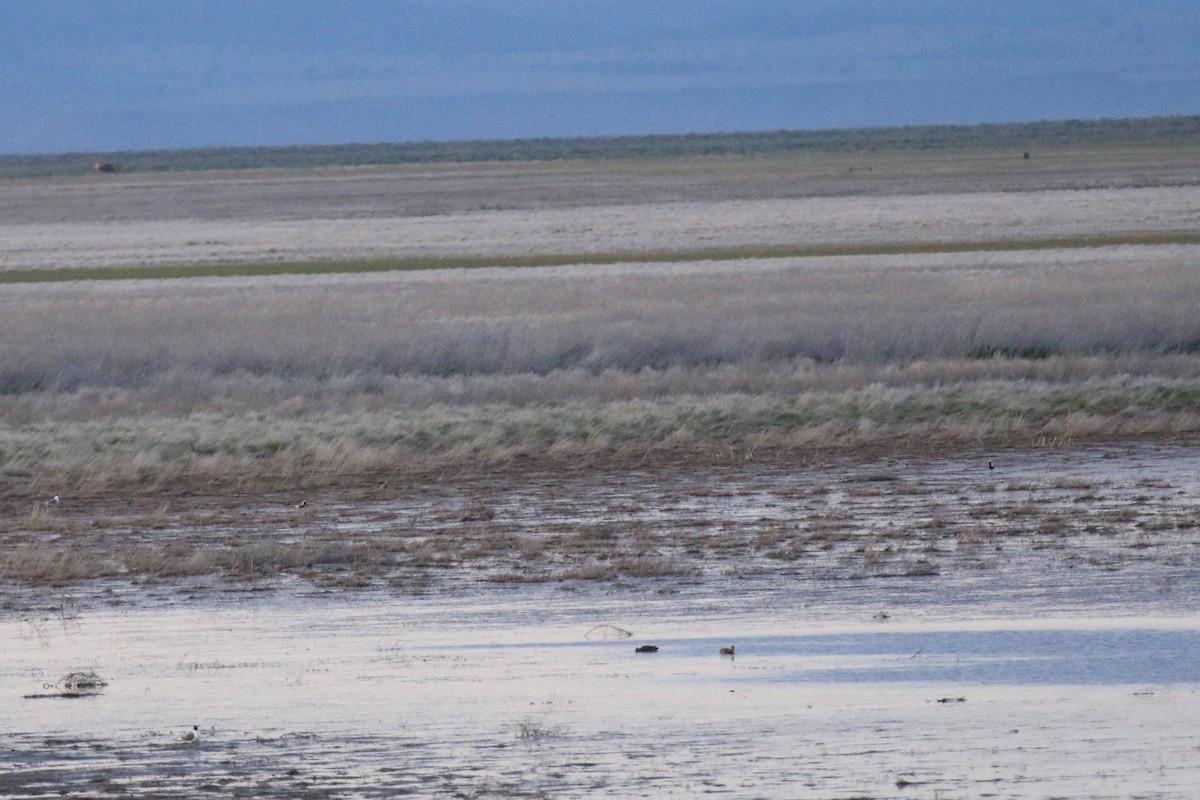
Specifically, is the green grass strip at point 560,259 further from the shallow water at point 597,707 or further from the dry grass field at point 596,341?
the shallow water at point 597,707

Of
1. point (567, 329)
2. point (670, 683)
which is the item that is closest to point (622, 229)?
point (567, 329)

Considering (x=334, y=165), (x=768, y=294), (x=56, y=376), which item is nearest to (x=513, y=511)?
(x=56, y=376)

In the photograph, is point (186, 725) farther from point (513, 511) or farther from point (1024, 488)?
point (1024, 488)

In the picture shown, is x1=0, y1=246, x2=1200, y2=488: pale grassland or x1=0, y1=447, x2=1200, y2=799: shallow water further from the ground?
x1=0, y1=447, x2=1200, y2=799: shallow water

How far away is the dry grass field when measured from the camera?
19812 millimetres

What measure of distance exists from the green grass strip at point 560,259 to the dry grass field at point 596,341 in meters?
0.31

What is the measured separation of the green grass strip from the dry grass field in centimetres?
31

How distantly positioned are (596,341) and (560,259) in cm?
2531

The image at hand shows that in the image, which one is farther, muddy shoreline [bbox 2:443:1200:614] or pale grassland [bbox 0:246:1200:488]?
pale grassland [bbox 0:246:1200:488]

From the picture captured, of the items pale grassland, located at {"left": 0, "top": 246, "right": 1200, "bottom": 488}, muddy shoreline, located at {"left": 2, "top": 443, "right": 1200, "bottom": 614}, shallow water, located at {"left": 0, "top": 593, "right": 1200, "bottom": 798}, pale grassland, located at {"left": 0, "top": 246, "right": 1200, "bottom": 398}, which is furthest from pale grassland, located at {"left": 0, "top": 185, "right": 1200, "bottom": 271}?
shallow water, located at {"left": 0, "top": 593, "right": 1200, "bottom": 798}

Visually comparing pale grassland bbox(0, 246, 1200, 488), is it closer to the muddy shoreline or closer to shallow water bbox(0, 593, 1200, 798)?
the muddy shoreline

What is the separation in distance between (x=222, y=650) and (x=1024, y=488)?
7937 millimetres

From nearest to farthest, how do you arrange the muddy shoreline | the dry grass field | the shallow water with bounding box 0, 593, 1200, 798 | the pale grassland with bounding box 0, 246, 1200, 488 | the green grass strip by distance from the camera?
the shallow water with bounding box 0, 593, 1200, 798
the muddy shoreline
the pale grassland with bounding box 0, 246, 1200, 488
the dry grass field
the green grass strip

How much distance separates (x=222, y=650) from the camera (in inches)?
398
